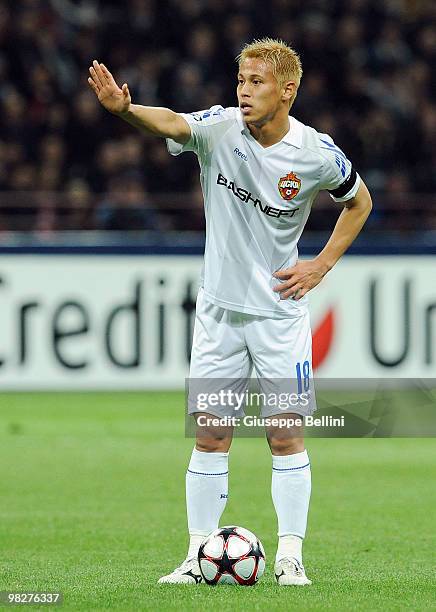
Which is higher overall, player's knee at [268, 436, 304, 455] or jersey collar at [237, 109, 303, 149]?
jersey collar at [237, 109, 303, 149]

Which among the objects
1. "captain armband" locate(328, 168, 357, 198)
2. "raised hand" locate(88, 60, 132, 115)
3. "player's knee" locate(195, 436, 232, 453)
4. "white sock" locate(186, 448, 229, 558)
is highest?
"raised hand" locate(88, 60, 132, 115)

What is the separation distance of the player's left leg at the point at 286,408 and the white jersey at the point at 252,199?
0.10m

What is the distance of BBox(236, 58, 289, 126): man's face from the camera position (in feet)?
17.9

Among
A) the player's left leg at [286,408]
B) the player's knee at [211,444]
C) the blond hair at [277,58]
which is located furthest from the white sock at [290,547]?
the blond hair at [277,58]

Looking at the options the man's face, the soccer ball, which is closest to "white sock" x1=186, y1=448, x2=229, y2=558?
the soccer ball

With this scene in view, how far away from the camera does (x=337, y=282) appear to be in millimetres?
12812

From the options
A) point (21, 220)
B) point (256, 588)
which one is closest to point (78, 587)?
point (256, 588)

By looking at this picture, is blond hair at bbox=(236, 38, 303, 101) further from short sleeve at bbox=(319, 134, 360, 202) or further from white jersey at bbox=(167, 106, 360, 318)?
short sleeve at bbox=(319, 134, 360, 202)

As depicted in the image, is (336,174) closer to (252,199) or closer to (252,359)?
(252,199)

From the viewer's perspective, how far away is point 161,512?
7.72 m

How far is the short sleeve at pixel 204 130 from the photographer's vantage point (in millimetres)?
5531

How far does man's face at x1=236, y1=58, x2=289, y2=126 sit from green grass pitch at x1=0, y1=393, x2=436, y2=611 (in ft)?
6.26

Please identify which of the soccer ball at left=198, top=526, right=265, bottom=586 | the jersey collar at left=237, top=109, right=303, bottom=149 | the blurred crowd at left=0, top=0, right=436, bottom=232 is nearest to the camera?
the soccer ball at left=198, top=526, right=265, bottom=586

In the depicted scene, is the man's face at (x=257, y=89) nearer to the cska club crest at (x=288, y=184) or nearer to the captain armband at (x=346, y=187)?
the cska club crest at (x=288, y=184)
